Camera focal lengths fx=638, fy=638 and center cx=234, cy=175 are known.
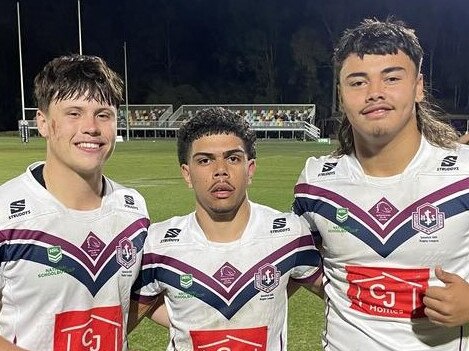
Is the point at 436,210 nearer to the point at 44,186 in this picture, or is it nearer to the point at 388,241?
the point at 388,241

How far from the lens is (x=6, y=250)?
2.44m

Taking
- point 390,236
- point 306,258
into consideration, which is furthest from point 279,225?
point 390,236

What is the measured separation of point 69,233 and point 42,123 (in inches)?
18.4

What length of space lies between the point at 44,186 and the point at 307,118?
44.2 m

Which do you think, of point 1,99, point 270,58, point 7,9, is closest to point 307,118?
point 270,58

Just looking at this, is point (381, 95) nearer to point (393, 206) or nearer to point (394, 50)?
point (394, 50)

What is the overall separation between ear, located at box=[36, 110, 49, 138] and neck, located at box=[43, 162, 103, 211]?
14 cm

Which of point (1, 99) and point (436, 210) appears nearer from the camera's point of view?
point (436, 210)

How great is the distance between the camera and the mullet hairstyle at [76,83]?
8.48 ft

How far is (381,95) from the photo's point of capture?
2.43 m

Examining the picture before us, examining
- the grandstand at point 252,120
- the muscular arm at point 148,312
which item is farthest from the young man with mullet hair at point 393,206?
the grandstand at point 252,120

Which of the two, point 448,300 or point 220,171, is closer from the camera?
point 448,300

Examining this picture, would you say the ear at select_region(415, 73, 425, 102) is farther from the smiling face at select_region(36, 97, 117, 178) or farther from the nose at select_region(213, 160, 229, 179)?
the smiling face at select_region(36, 97, 117, 178)

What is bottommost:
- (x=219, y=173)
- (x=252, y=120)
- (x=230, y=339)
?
(x=252, y=120)
